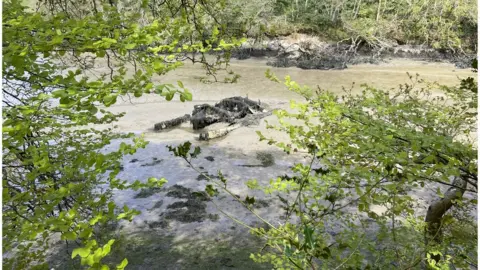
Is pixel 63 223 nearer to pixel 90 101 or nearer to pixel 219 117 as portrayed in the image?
pixel 90 101

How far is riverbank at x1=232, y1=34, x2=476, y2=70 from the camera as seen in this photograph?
24172 mm

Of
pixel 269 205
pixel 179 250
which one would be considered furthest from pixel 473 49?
pixel 179 250

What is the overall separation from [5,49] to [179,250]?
4.61 metres

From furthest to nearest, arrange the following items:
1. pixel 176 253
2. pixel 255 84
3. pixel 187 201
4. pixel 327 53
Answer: pixel 327 53 < pixel 255 84 < pixel 187 201 < pixel 176 253

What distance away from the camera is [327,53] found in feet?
85.8

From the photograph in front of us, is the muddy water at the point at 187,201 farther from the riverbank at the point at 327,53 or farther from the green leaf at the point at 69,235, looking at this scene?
the riverbank at the point at 327,53

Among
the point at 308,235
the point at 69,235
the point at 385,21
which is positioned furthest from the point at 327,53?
the point at 69,235

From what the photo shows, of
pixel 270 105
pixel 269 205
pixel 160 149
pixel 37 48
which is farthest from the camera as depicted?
pixel 270 105

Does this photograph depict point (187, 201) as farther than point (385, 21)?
No

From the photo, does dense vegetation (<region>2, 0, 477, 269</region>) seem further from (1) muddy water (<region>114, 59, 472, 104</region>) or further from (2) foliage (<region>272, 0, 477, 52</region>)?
(2) foliage (<region>272, 0, 477, 52</region>)

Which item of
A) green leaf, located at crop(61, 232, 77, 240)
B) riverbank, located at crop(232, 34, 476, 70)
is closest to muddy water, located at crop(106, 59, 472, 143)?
riverbank, located at crop(232, 34, 476, 70)

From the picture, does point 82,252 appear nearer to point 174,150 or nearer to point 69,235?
point 69,235

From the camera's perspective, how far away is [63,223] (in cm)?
139

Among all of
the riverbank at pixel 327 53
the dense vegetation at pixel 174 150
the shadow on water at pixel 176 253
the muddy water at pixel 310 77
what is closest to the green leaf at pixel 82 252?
the dense vegetation at pixel 174 150
